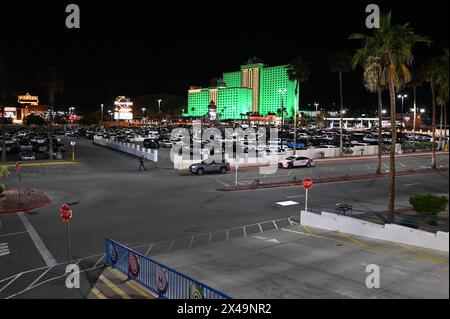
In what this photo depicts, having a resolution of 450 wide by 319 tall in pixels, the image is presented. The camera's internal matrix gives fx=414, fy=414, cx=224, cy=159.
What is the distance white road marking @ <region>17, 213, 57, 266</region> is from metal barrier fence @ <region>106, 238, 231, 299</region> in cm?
220

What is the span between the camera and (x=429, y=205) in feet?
60.8

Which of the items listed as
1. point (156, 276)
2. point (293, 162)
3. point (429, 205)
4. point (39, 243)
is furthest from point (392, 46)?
point (293, 162)

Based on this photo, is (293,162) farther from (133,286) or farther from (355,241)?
(133,286)

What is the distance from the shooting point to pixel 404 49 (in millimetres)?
18125

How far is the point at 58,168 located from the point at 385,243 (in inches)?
1281

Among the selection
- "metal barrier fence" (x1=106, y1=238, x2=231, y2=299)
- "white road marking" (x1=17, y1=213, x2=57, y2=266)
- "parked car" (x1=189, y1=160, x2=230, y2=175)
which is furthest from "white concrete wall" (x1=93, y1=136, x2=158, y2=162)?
"metal barrier fence" (x1=106, y1=238, x2=231, y2=299)

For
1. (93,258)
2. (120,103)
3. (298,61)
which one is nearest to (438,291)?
(93,258)

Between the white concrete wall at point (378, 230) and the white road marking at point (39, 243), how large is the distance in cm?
1073

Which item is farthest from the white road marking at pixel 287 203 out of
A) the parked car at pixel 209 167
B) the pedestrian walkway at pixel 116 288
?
the parked car at pixel 209 167

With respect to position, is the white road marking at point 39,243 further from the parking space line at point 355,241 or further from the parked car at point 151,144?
the parked car at point 151,144

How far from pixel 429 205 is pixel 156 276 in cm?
1338

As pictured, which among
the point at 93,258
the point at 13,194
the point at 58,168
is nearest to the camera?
the point at 93,258

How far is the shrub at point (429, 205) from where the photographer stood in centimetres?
1845

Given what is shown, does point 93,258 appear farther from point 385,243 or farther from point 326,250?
point 385,243
